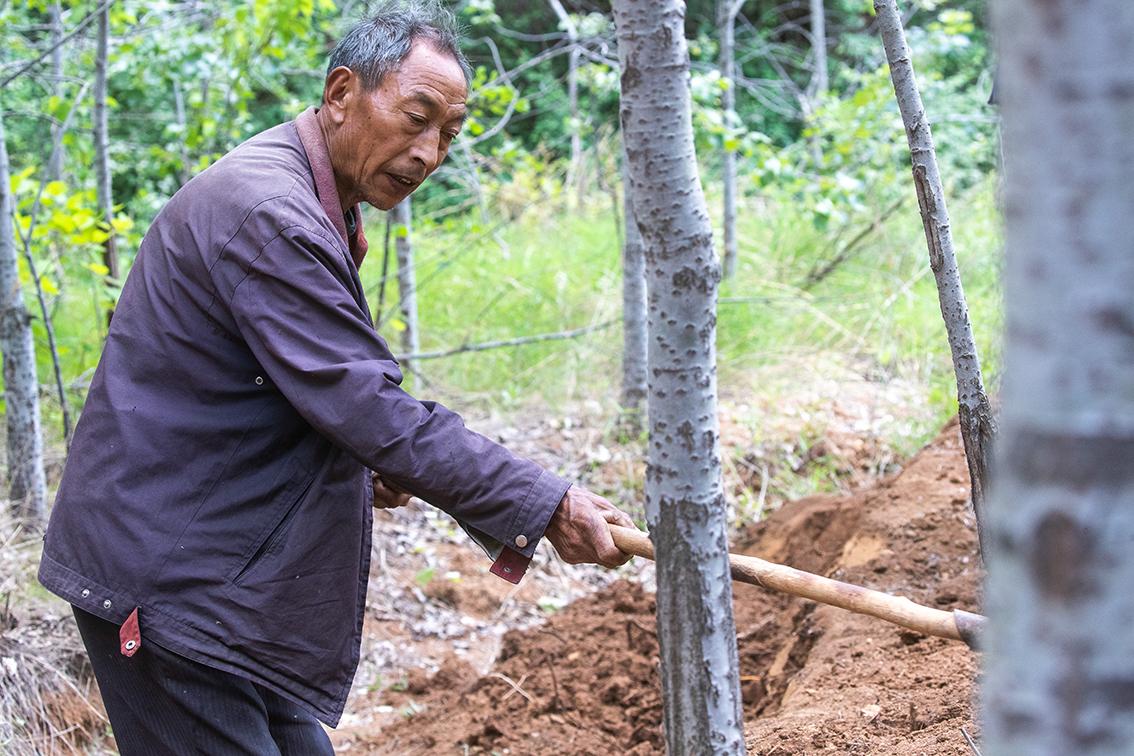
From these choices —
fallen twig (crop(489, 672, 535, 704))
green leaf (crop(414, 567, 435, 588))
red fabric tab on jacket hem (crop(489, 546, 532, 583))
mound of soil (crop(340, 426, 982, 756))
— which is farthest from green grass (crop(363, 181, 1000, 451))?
red fabric tab on jacket hem (crop(489, 546, 532, 583))

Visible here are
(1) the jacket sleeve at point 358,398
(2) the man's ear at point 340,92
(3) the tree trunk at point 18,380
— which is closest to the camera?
(1) the jacket sleeve at point 358,398

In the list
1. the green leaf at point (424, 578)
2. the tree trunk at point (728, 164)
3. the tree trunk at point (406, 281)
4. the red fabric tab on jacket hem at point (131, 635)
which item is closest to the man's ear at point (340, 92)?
the red fabric tab on jacket hem at point (131, 635)

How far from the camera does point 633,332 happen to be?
20.4 feet

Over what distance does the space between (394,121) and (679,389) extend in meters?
1.10

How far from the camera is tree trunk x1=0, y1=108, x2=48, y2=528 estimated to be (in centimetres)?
445

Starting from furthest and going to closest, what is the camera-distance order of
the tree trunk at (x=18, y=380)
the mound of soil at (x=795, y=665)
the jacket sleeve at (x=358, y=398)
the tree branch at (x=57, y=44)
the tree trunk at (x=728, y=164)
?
the tree trunk at (x=728, y=164) < the tree branch at (x=57, y=44) < the tree trunk at (x=18, y=380) < the mound of soil at (x=795, y=665) < the jacket sleeve at (x=358, y=398)

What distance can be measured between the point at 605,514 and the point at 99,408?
1.10 meters

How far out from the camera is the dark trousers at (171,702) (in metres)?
2.37

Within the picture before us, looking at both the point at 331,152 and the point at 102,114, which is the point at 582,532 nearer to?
the point at 331,152

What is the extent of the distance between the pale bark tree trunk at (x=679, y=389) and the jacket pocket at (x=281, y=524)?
819 mm

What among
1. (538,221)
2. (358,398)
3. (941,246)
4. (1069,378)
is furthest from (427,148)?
(538,221)

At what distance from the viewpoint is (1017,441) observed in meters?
0.87

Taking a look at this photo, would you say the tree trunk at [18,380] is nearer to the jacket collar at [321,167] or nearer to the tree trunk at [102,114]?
the tree trunk at [102,114]

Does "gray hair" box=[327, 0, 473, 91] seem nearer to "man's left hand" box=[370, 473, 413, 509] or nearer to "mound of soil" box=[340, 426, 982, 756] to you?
"man's left hand" box=[370, 473, 413, 509]
